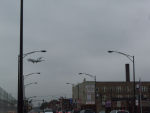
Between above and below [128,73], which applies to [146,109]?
below

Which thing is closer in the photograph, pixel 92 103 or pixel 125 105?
pixel 125 105

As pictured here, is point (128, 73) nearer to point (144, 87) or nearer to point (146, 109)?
point (144, 87)

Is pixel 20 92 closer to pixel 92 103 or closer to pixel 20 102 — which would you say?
pixel 20 102

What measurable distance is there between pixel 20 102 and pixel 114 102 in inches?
2732

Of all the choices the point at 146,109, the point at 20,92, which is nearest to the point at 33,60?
the point at 20,92

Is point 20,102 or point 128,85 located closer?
point 20,102

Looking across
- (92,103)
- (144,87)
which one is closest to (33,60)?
(92,103)

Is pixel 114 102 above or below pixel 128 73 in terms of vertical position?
below

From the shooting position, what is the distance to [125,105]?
249 feet

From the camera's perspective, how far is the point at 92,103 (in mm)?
115875

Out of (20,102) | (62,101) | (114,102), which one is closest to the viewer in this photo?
(20,102)

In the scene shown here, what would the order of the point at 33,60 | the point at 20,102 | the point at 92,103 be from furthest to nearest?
the point at 92,103 → the point at 33,60 → the point at 20,102

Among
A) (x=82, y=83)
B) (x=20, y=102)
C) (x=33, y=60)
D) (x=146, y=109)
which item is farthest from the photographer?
(x=82, y=83)

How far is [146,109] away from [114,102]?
1311cm
